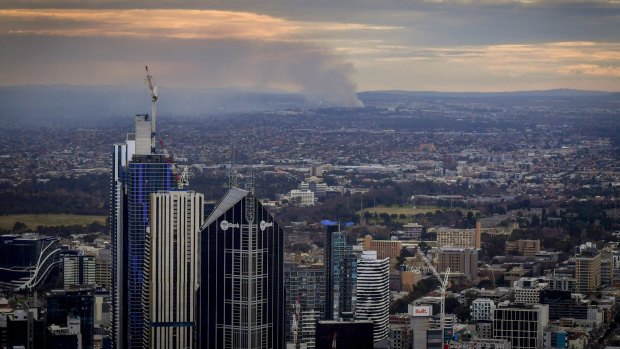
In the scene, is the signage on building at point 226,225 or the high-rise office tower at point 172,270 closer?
the signage on building at point 226,225

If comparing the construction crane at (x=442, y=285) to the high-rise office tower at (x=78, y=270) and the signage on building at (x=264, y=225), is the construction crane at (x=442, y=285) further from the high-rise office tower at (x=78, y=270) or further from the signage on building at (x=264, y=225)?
the high-rise office tower at (x=78, y=270)

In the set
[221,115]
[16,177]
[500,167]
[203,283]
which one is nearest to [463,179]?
[500,167]

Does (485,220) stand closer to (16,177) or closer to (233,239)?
(16,177)

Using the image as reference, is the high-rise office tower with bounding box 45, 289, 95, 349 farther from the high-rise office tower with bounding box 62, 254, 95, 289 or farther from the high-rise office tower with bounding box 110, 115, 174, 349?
the high-rise office tower with bounding box 62, 254, 95, 289

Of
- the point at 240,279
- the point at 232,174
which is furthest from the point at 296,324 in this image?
the point at 232,174

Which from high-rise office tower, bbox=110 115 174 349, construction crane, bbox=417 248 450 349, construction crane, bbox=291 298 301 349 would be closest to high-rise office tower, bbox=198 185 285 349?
construction crane, bbox=291 298 301 349

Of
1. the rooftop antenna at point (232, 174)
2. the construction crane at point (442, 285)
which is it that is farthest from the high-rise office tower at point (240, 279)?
the construction crane at point (442, 285)

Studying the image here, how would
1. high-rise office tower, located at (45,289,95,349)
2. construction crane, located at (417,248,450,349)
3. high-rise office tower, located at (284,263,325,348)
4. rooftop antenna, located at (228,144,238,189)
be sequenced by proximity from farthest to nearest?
construction crane, located at (417,248,450,349), rooftop antenna, located at (228,144,238,189), high-rise office tower, located at (45,289,95,349), high-rise office tower, located at (284,263,325,348)
